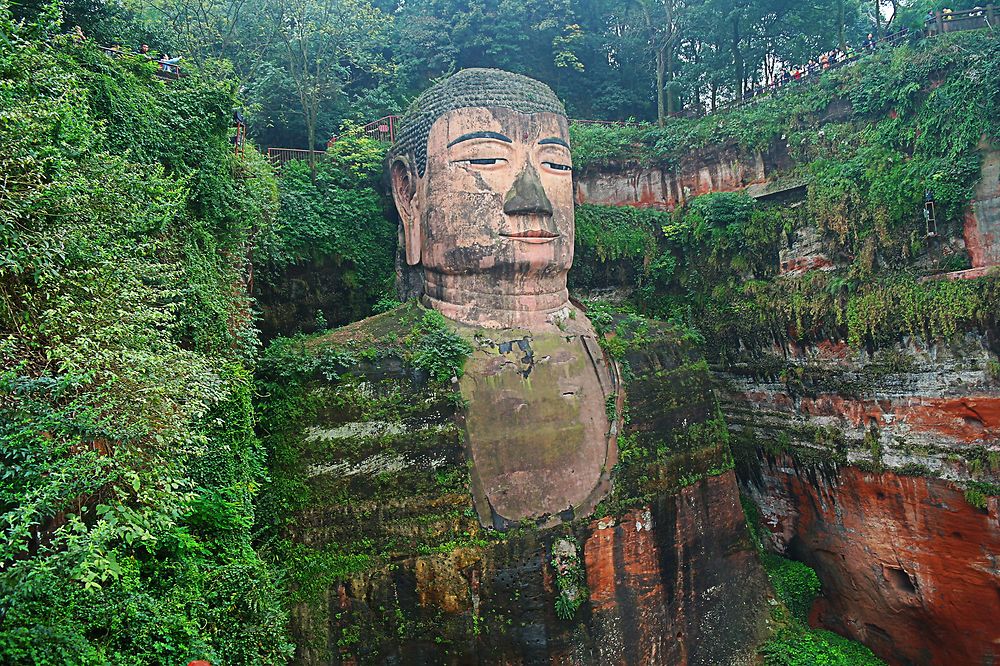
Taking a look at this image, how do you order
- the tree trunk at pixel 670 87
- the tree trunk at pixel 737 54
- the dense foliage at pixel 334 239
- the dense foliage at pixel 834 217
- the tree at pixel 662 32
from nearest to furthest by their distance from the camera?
the dense foliage at pixel 834 217, the dense foliage at pixel 334 239, the tree at pixel 662 32, the tree trunk at pixel 737 54, the tree trunk at pixel 670 87

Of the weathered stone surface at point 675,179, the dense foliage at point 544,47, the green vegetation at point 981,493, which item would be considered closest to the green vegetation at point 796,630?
the green vegetation at point 981,493

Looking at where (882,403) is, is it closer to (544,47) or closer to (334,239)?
(334,239)

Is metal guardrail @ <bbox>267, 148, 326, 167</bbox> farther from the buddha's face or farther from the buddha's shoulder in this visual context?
the buddha's shoulder

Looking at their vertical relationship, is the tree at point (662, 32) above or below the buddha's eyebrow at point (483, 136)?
above

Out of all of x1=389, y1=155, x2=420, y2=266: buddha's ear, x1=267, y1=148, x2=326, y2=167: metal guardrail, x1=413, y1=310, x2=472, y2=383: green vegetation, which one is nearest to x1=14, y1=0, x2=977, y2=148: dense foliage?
x1=267, y1=148, x2=326, y2=167: metal guardrail

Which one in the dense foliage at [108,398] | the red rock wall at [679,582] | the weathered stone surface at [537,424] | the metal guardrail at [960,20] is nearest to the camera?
the dense foliage at [108,398]

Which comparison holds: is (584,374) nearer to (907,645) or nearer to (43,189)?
(43,189)

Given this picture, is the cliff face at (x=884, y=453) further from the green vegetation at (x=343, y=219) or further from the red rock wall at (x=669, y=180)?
the green vegetation at (x=343, y=219)
